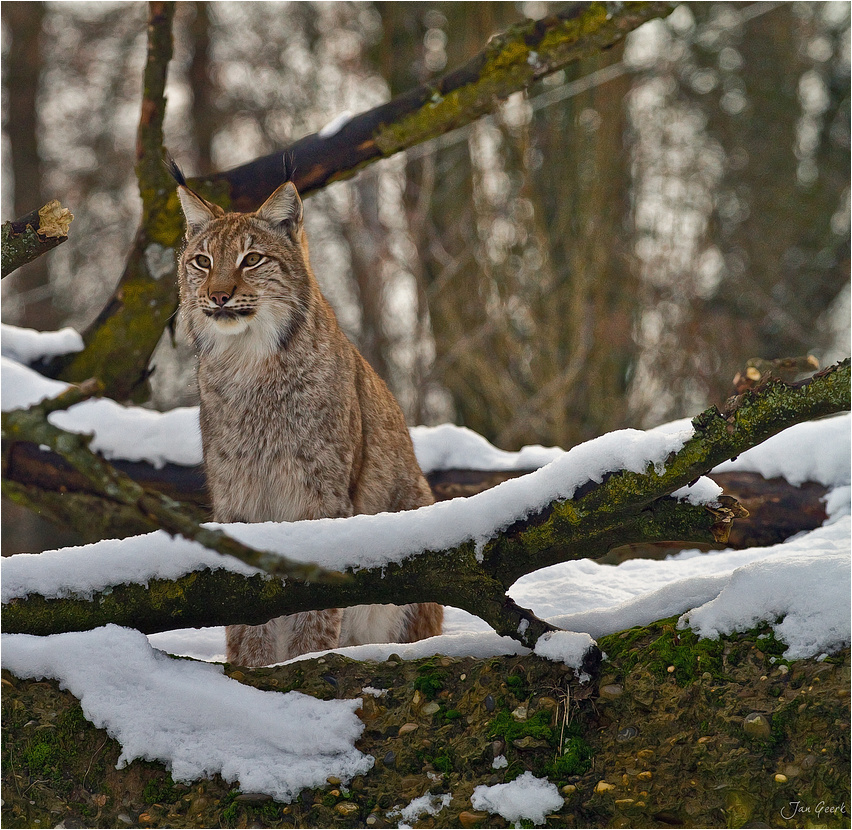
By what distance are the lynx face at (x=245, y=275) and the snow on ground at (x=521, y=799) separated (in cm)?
205

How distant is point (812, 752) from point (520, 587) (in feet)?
6.16

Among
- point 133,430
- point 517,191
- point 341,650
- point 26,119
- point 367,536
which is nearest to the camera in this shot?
point 367,536

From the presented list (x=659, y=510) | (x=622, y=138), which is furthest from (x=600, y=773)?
(x=622, y=138)

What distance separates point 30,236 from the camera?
2.58m

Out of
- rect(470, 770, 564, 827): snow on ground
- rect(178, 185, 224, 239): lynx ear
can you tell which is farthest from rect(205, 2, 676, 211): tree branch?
rect(470, 770, 564, 827): snow on ground

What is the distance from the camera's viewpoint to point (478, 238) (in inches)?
404

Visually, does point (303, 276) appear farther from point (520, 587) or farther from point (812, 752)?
point (812, 752)

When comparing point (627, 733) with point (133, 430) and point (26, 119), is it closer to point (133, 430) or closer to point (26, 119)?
point (133, 430)

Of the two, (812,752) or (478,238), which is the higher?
(478,238)

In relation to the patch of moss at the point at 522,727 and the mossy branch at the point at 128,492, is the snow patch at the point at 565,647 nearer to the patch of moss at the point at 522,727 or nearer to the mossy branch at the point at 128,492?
the patch of moss at the point at 522,727

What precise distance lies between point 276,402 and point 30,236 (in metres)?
1.31

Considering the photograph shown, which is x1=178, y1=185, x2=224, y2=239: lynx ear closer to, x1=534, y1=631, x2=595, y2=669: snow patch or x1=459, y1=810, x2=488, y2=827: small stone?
x1=534, y1=631, x2=595, y2=669: snow patch

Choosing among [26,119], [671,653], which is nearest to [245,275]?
[671,653]

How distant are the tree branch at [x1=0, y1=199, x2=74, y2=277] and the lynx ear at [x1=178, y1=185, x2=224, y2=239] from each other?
1154 millimetres
